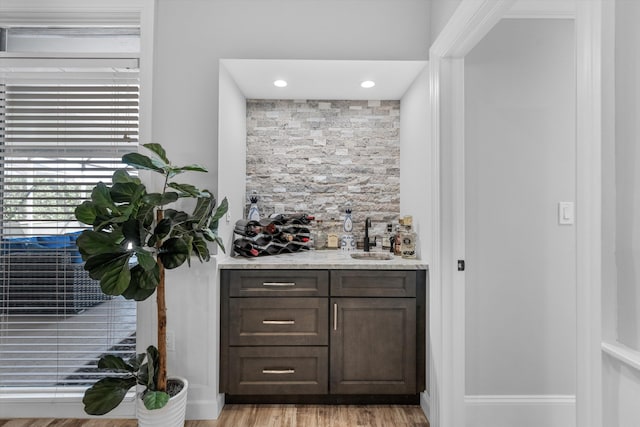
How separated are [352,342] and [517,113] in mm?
1675

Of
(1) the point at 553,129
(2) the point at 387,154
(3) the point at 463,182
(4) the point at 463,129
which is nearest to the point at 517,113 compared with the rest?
(1) the point at 553,129

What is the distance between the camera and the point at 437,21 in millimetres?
2223

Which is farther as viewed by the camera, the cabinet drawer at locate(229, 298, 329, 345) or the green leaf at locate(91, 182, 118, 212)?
the cabinet drawer at locate(229, 298, 329, 345)

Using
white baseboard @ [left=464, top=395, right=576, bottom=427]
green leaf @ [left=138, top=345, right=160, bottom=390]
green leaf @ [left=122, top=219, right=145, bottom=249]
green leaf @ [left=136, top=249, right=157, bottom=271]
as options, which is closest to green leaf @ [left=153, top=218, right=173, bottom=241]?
green leaf @ [left=122, top=219, right=145, bottom=249]

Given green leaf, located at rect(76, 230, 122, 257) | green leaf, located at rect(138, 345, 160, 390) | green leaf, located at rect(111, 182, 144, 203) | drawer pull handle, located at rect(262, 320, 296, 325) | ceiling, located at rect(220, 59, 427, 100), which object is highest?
ceiling, located at rect(220, 59, 427, 100)

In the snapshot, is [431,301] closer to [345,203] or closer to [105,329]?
[345,203]

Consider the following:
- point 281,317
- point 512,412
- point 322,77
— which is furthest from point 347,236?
point 512,412

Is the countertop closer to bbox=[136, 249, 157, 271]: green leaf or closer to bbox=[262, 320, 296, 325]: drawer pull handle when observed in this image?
bbox=[262, 320, 296, 325]: drawer pull handle

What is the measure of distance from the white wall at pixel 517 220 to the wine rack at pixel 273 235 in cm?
119

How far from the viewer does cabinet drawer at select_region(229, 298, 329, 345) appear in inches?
92.4

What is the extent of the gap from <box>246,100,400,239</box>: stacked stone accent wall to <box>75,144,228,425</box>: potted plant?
1.02 meters

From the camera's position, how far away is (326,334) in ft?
7.72

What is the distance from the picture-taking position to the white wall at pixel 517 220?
224cm

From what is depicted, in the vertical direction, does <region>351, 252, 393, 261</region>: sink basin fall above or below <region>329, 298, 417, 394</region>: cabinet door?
above
